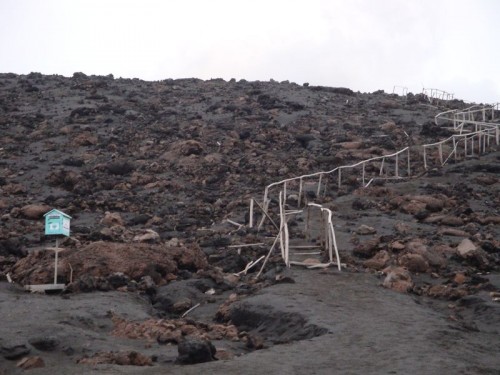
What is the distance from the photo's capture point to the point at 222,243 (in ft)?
39.4

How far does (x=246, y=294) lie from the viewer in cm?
877

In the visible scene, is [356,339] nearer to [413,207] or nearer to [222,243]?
[222,243]

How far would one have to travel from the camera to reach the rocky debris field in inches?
260

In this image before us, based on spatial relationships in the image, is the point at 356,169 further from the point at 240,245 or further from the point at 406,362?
the point at 406,362

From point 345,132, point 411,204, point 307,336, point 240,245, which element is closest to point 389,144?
point 345,132

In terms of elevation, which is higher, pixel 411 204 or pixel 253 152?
pixel 253 152

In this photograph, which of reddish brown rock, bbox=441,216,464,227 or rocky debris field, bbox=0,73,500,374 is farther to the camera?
reddish brown rock, bbox=441,216,464,227

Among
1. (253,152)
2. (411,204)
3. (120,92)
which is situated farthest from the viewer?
(120,92)

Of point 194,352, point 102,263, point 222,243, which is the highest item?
point 222,243

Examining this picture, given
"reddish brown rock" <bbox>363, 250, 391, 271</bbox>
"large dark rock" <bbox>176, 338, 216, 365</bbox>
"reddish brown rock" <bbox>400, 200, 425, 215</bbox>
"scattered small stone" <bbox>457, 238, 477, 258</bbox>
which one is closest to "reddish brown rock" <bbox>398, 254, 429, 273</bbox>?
"reddish brown rock" <bbox>363, 250, 391, 271</bbox>

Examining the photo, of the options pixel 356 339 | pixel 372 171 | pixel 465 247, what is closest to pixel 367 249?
pixel 465 247

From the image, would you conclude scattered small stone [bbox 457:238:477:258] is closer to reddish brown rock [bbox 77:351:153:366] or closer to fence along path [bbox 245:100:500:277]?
fence along path [bbox 245:100:500:277]

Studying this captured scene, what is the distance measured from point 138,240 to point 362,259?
11.4ft

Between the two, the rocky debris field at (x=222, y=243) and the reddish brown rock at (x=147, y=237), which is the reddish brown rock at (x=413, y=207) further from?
the reddish brown rock at (x=147, y=237)
